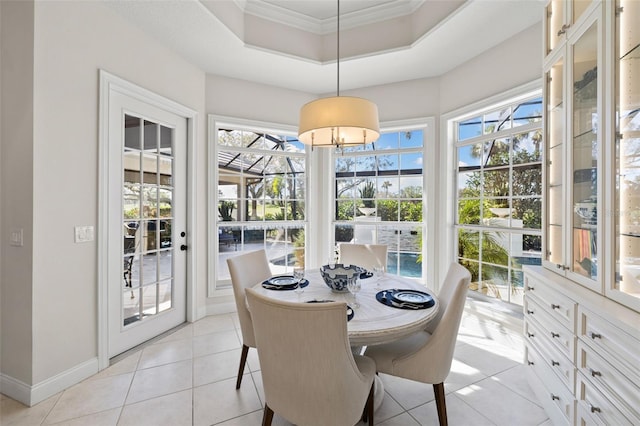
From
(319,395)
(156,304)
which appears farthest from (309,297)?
(156,304)

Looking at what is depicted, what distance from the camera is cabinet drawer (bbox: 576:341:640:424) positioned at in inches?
43.1

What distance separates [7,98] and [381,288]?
289 centimetres

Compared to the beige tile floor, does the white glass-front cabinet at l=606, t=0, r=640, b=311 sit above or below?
above

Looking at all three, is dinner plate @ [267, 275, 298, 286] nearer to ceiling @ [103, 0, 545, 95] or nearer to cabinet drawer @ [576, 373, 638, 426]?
cabinet drawer @ [576, 373, 638, 426]

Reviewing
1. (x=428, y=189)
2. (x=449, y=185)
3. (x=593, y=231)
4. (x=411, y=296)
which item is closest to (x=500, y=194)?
(x=449, y=185)

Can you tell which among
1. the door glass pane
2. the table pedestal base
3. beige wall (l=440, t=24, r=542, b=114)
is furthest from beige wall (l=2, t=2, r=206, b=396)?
beige wall (l=440, t=24, r=542, b=114)

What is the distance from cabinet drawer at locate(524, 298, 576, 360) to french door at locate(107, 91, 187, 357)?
3.15 metres

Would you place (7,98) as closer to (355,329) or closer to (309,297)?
(309,297)

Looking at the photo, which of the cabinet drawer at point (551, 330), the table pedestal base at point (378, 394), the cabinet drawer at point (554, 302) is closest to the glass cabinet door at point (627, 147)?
the cabinet drawer at point (554, 302)

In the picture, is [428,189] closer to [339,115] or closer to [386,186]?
[386,186]

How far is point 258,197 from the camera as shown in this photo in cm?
374

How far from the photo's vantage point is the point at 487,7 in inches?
90.7

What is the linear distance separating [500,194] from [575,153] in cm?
126

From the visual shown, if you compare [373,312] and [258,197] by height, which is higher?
[258,197]
